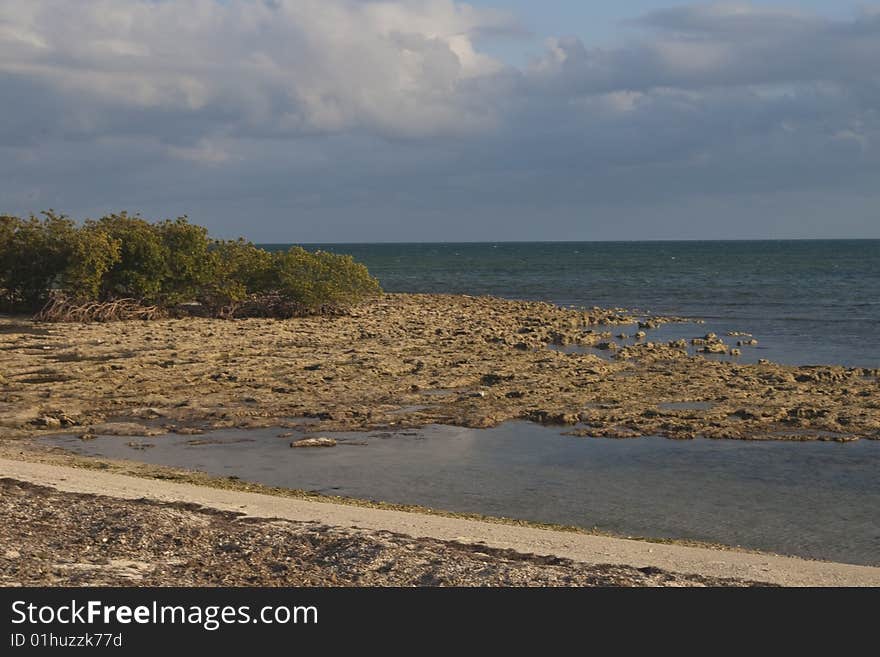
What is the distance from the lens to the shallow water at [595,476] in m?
12.7

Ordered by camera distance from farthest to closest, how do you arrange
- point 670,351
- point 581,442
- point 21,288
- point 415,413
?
point 21,288 < point 670,351 < point 415,413 < point 581,442

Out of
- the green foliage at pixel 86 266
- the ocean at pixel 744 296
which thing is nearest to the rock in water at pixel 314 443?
the ocean at pixel 744 296

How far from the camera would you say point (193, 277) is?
36.7 m

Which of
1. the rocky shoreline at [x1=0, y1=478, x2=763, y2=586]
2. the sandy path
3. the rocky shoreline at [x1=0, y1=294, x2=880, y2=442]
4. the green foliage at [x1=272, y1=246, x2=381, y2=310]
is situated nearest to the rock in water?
the rocky shoreline at [x1=0, y1=294, x2=880, y2=442]

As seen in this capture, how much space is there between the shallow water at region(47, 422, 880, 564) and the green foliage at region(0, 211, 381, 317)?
18727 mm

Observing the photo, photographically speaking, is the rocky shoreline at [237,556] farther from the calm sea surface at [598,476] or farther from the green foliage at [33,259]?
the green foliage at [33,259]

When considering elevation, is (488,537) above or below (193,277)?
below

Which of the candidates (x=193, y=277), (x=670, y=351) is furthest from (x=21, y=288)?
(x=670, y=351)

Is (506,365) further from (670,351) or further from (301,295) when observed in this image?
(301,295)

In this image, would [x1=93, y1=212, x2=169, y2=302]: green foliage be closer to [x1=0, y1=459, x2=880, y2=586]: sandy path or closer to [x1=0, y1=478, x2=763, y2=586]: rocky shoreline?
[x1=0, y1=459, x2=880, y2=586]: sandy path

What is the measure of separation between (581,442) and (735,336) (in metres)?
20.5

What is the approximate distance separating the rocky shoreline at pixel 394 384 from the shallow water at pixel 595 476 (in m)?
0.99

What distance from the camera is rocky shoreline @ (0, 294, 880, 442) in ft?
62.5

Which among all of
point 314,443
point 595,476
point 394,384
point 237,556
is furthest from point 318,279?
point 237,556
